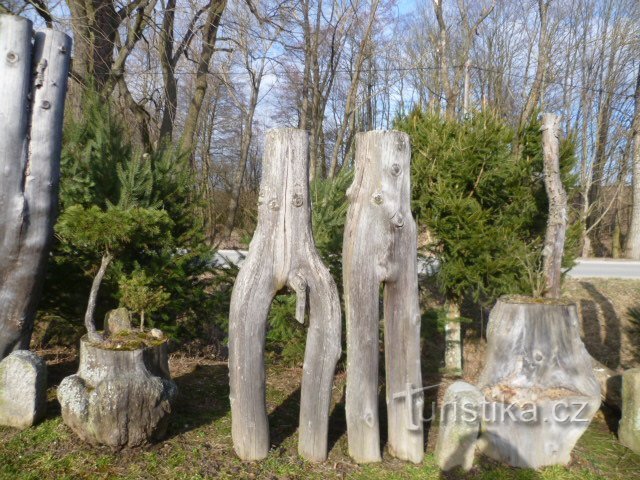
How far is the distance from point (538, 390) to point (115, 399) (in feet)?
10.1

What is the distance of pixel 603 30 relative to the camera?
69.3 feet

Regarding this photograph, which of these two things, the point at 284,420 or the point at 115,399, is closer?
the point at 115,399

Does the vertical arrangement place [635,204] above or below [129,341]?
above

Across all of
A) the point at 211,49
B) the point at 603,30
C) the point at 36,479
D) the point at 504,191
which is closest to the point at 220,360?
the point at 36,479

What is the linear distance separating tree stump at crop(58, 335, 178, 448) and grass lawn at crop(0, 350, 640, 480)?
0.14 meters

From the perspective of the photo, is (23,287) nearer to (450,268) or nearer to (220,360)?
(220,360)

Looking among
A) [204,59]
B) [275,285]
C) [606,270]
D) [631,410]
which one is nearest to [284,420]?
[275,285]

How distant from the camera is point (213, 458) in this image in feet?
12.1

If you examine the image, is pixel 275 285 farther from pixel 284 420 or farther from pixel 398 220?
pixel 284 420

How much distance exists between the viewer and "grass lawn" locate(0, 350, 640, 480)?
3.45 m

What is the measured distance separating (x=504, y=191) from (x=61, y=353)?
565cm

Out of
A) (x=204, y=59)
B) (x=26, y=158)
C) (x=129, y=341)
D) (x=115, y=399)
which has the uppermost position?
(x=204, y=59)

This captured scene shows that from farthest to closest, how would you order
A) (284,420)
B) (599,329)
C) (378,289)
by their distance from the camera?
(599,329) → (284,420) → (378,289)

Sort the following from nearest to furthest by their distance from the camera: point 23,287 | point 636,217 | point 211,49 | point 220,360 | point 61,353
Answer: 1. point 23,287
2. point 61,353
3. point 220,360
4. point 211,49
5. point 636,217
